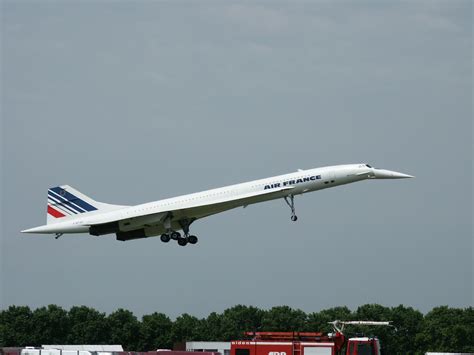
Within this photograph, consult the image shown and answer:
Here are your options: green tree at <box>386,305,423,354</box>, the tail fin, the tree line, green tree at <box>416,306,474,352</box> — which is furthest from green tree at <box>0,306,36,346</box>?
the tail fin

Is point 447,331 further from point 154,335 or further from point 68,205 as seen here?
point 68,205

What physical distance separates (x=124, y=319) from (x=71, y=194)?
36407mm

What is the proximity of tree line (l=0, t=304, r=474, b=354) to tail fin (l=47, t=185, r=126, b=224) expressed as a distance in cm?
3316

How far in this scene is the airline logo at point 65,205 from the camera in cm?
5097

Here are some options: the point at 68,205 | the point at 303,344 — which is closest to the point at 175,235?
the point at 68,205

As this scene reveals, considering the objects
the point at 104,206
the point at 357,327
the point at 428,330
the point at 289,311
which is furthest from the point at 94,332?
the point at 357,327

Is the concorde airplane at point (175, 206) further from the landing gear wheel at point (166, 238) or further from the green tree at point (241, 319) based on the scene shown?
the green tree at point (241, 319)

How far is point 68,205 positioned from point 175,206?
5.51 metres

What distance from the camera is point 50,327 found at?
89000 mm

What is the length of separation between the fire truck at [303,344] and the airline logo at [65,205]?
2067cm

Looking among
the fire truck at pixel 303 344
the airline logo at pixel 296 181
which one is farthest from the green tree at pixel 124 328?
the fire truck at pixel 303 344

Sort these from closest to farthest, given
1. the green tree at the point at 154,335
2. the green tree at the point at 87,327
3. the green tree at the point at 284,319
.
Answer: the green tree at the point at 154,335, the green tree at the point at 87,327, the green tree at the point at 284,319

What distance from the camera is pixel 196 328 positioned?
8950 centimetres

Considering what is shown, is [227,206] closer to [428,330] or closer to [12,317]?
[428,330]
